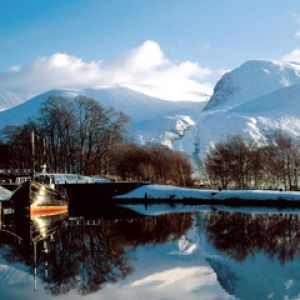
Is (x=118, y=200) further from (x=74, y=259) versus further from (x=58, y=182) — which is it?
(x=74, y=259)

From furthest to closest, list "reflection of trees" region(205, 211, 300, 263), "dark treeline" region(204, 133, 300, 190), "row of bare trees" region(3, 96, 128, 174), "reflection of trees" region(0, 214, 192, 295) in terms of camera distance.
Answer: "row of bare trees" region(3, 96, 128, 174), "dark treeline" region(204, 133, 300, 190), "reflection of trees" region(205, 211, 300, 263), "reflection of trees" region(0, 214, 192, 295)

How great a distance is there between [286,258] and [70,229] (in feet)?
49.1

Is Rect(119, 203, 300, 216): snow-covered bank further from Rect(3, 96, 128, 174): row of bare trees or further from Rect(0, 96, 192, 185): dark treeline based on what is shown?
Rect(3, 96, 128, 174): row of bare trees

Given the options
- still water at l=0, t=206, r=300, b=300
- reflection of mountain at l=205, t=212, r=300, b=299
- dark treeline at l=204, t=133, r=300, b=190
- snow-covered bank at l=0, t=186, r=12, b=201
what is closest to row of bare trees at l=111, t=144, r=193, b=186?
dark treeline at l=204, t=133, r=300, b=190

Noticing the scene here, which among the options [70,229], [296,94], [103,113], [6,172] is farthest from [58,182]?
[296,94]

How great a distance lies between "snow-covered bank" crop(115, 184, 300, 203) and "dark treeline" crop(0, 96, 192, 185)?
460 inches

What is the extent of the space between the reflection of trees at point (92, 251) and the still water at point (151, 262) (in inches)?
1.1

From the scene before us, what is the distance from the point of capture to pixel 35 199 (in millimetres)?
40406

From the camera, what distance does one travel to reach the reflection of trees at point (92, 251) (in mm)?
15688

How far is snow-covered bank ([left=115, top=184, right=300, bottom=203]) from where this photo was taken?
5306 cm

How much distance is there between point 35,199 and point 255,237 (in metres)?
20.0

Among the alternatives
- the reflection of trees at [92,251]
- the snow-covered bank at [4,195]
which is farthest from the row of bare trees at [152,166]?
the reflection of trees at [92,251]

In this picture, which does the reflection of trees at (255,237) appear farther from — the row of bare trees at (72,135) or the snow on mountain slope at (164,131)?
the snow on mountain slope at (164,131)

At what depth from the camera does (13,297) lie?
13648mm
